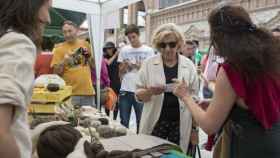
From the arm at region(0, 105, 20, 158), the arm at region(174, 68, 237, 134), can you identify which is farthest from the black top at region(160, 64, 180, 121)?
the arm at region(0, 105, 20, 158)

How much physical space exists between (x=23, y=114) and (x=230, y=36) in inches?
42.3

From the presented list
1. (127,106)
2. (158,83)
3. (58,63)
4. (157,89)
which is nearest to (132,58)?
(127,106)

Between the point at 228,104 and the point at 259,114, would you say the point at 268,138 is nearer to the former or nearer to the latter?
the point at 259,114

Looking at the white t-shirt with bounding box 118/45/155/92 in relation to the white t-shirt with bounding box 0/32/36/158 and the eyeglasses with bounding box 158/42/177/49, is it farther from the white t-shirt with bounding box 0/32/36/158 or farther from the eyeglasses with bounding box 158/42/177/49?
the white t-shirt with bounding box 0/32/36/158

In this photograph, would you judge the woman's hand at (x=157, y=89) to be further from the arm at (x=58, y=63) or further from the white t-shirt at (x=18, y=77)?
the white t-shirt at (x=18, y=77)

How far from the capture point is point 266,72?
1.62 m

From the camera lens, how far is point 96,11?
4.88 m

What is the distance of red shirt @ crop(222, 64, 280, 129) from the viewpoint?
1601 millimetres

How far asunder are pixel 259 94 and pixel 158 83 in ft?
3.68

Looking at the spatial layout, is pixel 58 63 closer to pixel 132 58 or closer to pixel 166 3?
pixel 132 58

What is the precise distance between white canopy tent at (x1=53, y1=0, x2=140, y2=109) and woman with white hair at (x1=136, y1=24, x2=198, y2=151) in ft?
6.24

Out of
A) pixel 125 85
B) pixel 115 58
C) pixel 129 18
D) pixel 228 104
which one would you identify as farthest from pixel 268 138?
pixel 129 18

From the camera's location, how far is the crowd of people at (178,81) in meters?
0.77

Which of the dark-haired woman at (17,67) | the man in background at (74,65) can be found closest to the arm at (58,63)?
the man in background at (74,65)
